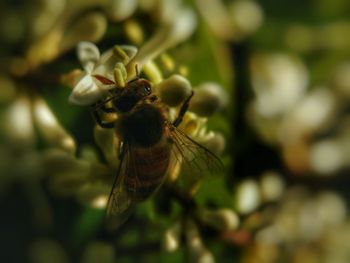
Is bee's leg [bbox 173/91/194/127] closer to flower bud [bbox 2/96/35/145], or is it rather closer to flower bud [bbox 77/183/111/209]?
flower bud [bbox 77/183/111/209]

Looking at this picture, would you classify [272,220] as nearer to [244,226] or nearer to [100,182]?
[244,226]

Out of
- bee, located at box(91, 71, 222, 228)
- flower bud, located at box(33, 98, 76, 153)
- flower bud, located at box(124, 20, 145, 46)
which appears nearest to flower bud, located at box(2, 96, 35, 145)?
flower bud, located at box(33, 98, 76, 153)

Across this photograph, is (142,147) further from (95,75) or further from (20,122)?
(20,122)

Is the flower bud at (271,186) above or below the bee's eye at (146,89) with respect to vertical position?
below

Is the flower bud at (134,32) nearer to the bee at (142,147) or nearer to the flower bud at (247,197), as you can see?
the bee at (142,147)

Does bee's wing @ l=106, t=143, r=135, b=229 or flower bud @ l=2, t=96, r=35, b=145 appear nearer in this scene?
bee's wing @ l=106, t=143, r=135, b=229

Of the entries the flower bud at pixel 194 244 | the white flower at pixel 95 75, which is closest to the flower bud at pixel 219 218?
the flower bud at pixel 194 244

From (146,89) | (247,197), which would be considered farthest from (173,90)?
(247,197)
